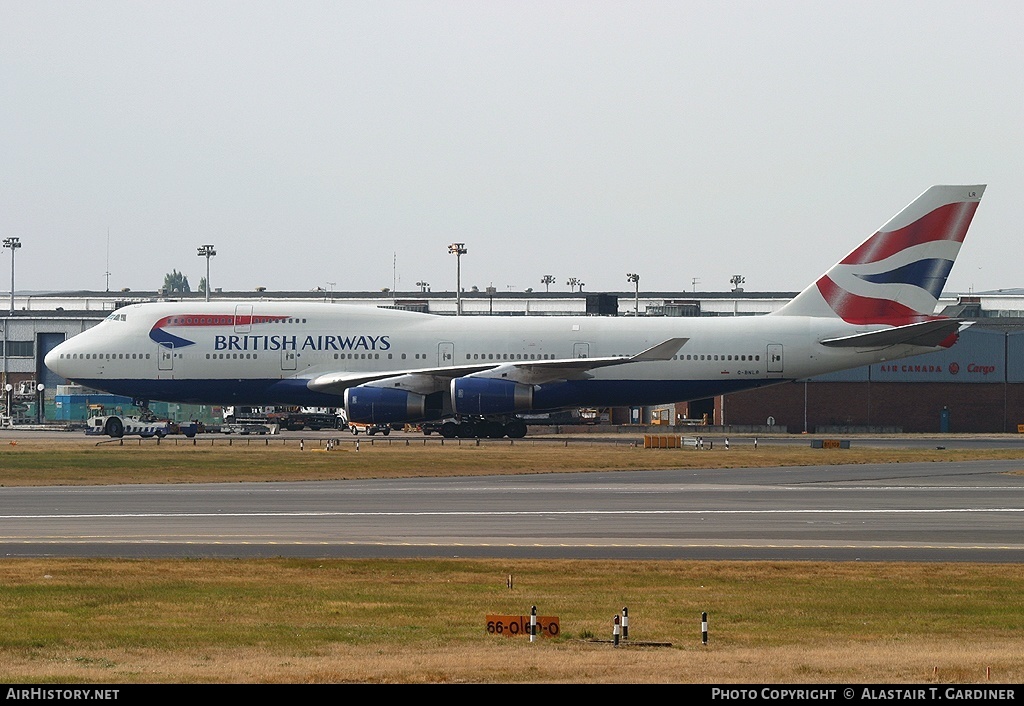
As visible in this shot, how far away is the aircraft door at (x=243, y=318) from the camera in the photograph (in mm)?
65438

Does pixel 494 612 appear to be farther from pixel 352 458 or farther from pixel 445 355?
pixel 445 355

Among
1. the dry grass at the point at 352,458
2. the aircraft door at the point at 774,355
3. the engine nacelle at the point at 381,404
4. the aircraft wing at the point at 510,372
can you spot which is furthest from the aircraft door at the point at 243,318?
the aircraft door at the point at 774,355

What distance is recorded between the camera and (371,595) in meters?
19.8

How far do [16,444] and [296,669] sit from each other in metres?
50.3

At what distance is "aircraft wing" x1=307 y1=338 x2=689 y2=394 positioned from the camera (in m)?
62.4

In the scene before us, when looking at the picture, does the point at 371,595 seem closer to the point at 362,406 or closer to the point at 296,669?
the point at 296,669

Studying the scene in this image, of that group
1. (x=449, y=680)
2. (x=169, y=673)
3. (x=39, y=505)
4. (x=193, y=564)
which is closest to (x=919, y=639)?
(x=449, y=680)

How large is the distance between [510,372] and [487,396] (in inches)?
70.9

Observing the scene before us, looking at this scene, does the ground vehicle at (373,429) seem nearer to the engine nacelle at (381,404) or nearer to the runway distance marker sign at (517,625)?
the engine nacelle at (381,404)

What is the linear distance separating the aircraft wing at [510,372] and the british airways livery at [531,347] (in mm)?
92

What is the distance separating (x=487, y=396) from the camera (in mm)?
62031

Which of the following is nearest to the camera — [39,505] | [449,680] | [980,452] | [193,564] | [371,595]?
[449,680]

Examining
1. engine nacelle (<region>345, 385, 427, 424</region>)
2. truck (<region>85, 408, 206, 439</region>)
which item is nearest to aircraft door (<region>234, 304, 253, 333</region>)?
truck (<region>85, 408, 206, 439</region>)

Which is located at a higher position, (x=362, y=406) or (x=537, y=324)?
(x=537, y=324)
